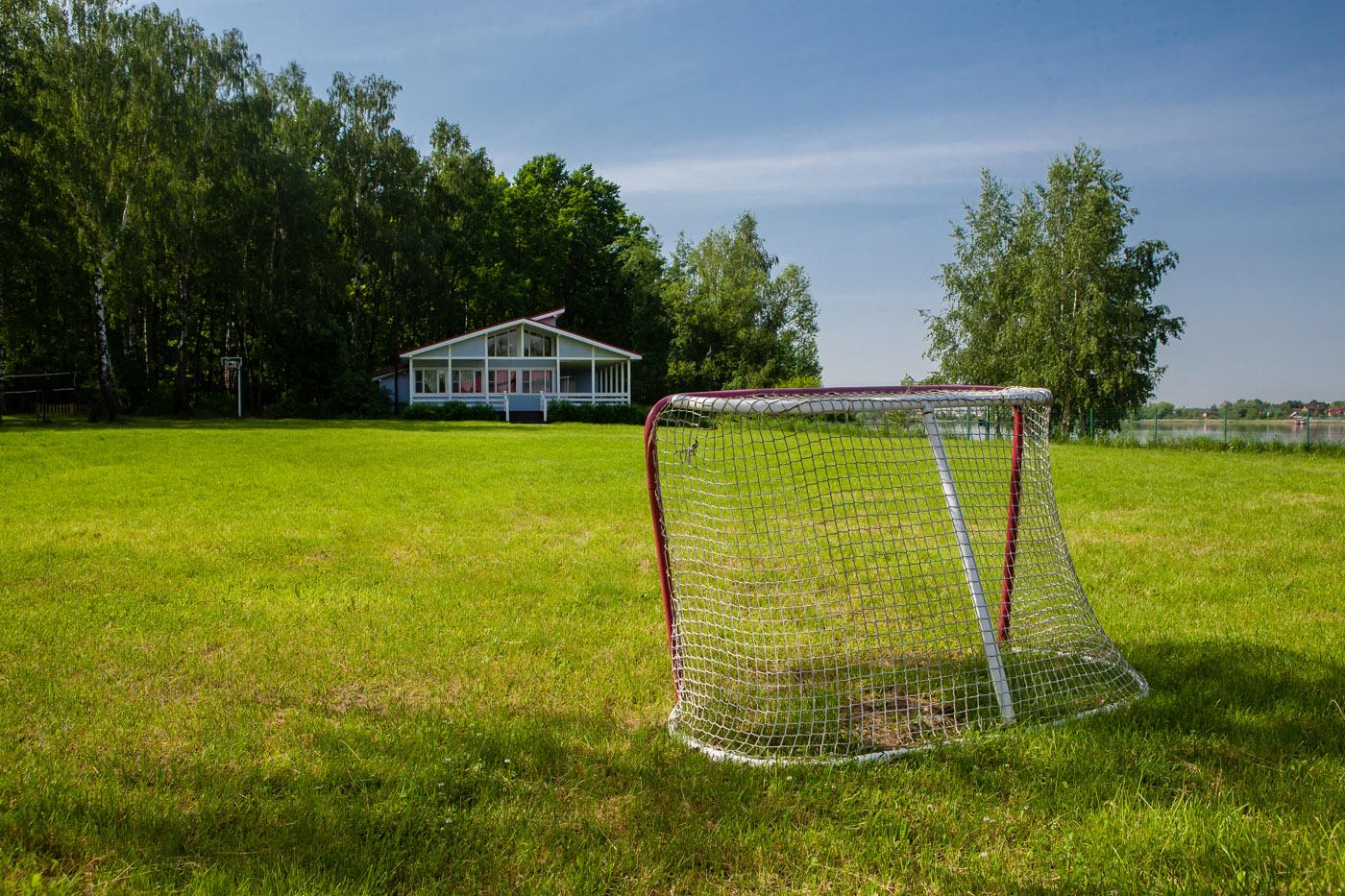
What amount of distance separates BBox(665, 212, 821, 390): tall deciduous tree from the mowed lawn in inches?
1656

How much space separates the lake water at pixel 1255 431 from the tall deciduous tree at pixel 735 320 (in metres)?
23.3

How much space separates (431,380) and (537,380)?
5535 mm

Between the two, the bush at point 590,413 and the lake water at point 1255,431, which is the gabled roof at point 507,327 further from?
the lake water at point 1255,431

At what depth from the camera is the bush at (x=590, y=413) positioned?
37.2 m

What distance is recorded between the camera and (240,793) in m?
3.00

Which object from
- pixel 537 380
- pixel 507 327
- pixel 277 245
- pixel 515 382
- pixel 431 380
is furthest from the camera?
pixel 537 380

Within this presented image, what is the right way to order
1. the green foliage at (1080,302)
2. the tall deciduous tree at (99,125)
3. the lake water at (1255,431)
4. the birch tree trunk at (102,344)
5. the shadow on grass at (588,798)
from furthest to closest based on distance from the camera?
the green foliage at (1080,302) < the birch tree trunk at (102,344) < the tall deciduous tree at (99,125) < the lake water at (1255,431) < the shadow on grass at (588,798)

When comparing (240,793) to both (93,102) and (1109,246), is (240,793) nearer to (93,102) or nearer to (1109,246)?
(93,102)

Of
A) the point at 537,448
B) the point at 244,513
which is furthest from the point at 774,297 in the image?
the point at 244,513

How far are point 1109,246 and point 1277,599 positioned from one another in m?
34.3

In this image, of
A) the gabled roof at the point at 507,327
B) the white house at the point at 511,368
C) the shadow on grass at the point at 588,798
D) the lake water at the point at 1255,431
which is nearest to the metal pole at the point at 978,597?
the shadow on grass at the point at 588,798

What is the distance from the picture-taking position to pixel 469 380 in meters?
42.9

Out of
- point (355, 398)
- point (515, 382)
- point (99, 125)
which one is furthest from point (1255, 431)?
point (99, 125)

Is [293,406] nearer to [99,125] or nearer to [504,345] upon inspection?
[504,345]
